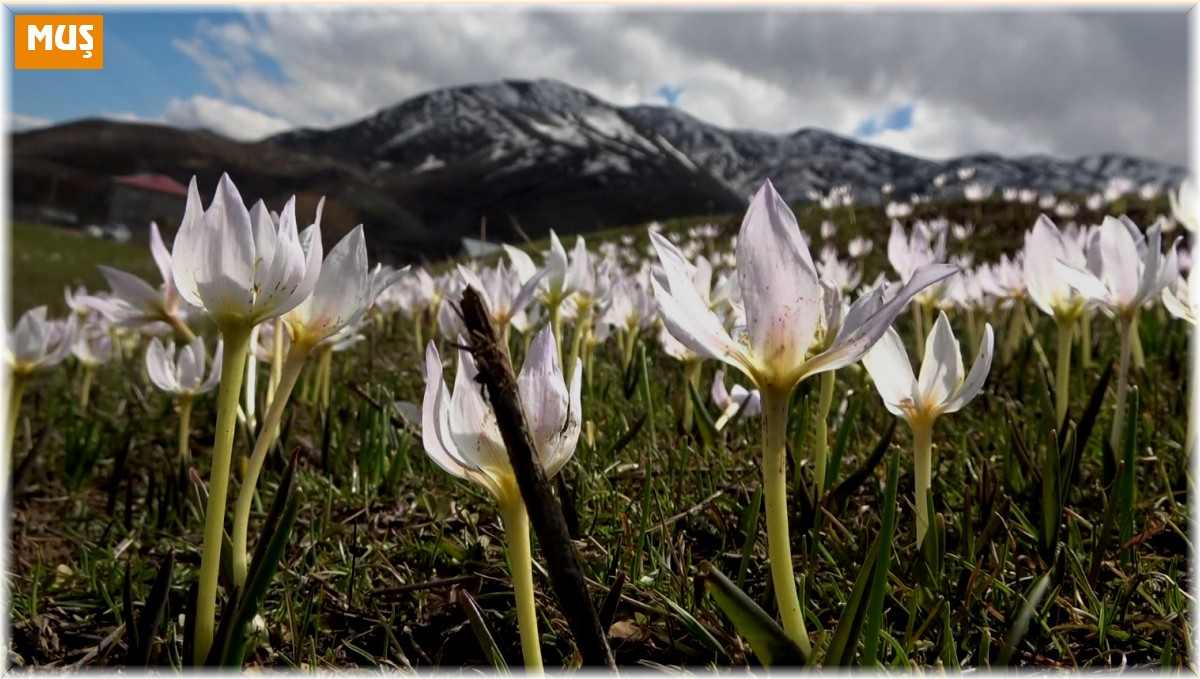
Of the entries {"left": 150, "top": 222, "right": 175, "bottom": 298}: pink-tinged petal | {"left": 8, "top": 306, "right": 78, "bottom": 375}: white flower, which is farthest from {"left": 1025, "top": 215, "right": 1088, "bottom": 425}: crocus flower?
{"left": 8, "top": 306, "right": 78, "bottom": 375}: white flower

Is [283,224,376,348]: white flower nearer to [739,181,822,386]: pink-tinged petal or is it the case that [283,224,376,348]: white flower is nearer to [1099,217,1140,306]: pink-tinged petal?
[739,181,822,386]: pink-tinged petal

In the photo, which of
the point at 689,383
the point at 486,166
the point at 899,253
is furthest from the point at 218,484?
the point at 486,166

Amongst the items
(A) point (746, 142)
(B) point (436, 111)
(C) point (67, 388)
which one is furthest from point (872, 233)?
(A) point (746, 142)

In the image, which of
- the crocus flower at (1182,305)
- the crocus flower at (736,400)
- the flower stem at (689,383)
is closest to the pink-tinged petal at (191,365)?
the flower stem at (689,383)

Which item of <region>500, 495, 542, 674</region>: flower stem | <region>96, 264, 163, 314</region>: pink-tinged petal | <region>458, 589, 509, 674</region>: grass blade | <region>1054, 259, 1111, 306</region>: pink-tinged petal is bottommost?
<region>458, 589, 509, 674</region>: grass blade

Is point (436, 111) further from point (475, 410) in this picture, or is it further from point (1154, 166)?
point (1154, 166)

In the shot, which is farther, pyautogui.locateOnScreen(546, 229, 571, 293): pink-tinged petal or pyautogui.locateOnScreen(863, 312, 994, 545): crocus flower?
pyautogui.locateOnScreen(546, 229, 571, 293): pink-tinged petal
